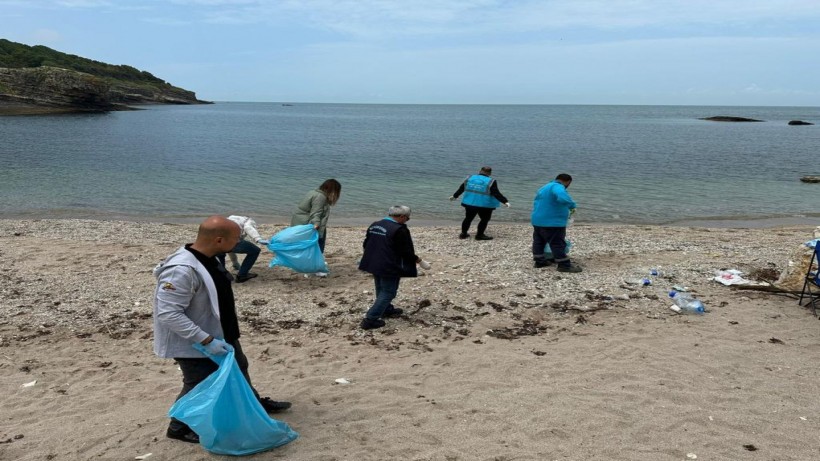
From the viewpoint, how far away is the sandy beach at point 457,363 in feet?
15.3

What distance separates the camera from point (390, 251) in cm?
691

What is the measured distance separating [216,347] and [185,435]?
100 centimetres

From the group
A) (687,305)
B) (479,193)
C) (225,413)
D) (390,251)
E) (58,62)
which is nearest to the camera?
(225,413)

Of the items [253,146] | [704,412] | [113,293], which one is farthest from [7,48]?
[704,412]

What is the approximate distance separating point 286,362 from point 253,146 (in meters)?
44.4

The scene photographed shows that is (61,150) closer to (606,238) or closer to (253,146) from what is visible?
(253,146)

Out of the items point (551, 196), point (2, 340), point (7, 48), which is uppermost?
point (7, 48)

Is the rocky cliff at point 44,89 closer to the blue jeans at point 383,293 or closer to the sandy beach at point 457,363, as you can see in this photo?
the sandy beach at point 457,363

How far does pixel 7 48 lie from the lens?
361 ft

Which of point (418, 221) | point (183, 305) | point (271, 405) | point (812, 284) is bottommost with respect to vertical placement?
point (418, 221)

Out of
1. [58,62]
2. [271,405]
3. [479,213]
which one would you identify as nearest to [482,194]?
[479,213]

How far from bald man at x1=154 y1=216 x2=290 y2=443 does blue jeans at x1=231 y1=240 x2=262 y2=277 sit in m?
4.75

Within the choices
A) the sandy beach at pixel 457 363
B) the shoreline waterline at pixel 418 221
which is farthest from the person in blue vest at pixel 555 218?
the shoreline waterline at pixel 418 221

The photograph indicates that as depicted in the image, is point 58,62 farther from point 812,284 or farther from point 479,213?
point 812,284
